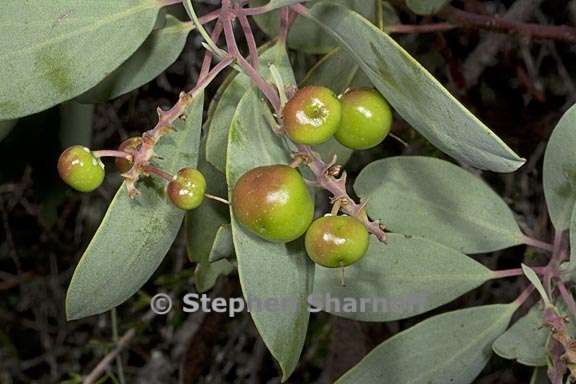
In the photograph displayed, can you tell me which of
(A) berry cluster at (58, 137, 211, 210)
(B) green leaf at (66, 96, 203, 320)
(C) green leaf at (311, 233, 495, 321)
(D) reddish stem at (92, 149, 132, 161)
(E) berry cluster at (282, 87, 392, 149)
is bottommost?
(C) green leaf at (311, 233, 495, 321)

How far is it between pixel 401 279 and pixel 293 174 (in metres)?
0.50

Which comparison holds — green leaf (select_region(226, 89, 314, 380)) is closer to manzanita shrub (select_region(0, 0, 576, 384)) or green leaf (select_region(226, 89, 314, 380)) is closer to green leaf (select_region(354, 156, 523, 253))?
manzanita shrub (select_region(0, 0, 576, 384))

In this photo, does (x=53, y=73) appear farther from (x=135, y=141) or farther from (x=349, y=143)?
(x=349, y=143)

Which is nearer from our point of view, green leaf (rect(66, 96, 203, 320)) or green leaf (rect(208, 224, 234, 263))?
green leaf (rect(66, 96, 203, 320))

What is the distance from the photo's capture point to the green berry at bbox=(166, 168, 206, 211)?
106 cm

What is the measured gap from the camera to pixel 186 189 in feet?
3.47

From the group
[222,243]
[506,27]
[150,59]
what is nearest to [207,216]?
[222,243]

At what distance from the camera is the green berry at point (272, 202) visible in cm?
100

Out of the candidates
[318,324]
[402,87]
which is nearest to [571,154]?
[402,87]

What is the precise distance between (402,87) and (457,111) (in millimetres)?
108

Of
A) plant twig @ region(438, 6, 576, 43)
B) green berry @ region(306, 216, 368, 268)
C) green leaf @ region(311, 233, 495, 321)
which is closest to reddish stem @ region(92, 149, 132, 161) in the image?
green berry @ region(306, 216, 368, 268)

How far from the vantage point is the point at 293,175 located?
3.35 ft

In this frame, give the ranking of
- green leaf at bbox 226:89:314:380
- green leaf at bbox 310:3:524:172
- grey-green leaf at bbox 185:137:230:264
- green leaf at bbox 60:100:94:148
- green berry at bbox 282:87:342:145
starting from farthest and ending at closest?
green leaf at bbox 60:100:94:148 < grey-green leaf at bbox 185:137:230:264 < green leaf at bbox 226:89:314:380 < green berry at bbox 282:87:342:145 < green leaf at bbox 310:3:524:172

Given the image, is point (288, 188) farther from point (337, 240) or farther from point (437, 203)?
point (437, 203)
